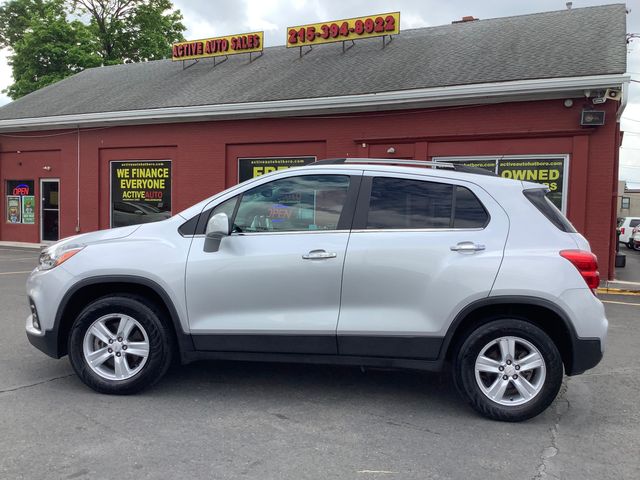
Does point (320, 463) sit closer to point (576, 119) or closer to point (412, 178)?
point (412, 178)

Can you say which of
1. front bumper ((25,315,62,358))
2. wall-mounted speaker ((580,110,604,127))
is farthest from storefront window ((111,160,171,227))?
front bumper ((25,315,62,358))

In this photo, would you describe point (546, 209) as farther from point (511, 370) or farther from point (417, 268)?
point (511, 370)

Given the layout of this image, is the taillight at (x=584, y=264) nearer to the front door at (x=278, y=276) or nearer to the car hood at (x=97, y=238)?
the front door at (x=278, y=276)

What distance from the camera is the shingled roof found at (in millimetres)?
12891

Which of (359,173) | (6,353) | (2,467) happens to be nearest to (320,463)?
(2,467)

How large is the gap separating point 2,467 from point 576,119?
1192cm

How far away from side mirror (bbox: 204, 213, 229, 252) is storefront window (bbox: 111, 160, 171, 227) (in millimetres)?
13387

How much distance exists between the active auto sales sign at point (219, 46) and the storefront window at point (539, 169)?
9.41 metres

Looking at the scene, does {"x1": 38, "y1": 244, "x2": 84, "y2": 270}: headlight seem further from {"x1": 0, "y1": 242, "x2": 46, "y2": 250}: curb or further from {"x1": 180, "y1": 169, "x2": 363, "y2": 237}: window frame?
{"x1": 0, "y1": 242, "x2": 46, "y2": 250}: curb

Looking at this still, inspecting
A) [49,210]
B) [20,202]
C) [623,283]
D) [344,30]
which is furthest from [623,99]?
[20,202]

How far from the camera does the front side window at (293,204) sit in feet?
14.3

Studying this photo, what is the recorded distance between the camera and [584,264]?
13.1 feet

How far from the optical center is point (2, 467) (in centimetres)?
329

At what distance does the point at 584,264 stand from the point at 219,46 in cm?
1764
